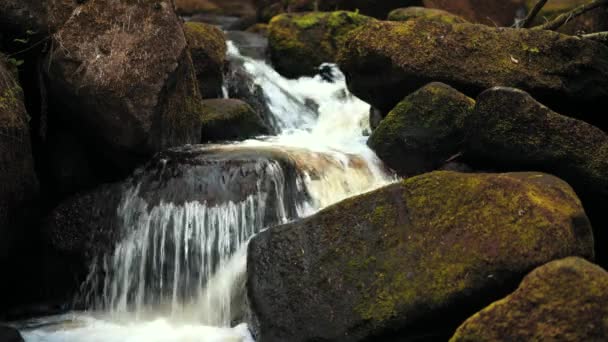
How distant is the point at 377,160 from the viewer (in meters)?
7.19

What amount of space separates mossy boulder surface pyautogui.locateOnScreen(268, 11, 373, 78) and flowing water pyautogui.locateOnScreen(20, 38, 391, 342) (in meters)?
5.59

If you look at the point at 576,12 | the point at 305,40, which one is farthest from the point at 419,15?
the point at 576,12

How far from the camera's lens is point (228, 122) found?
26.8 feet

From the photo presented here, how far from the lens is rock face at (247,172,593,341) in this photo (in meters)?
4.05

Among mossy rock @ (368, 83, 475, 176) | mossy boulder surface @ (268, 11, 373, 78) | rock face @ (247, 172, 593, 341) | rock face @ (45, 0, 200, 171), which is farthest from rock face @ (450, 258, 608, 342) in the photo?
mossy boulder surface @ (268, 11, 373, 78)

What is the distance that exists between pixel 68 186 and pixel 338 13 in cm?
799

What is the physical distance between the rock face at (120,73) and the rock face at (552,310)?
3902mm

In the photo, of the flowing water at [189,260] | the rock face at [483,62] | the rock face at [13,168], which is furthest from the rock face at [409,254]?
the rock face at [483,62]

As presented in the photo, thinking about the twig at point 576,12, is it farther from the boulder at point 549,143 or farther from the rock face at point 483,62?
the boulder at point 549,143

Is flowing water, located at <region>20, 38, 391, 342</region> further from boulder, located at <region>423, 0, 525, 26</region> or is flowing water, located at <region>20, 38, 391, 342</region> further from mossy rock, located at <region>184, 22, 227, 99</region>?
boulder, located at <region>423, 0, 525, 26</region>

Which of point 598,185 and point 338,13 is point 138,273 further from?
point 338,13

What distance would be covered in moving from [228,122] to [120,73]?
2.32m

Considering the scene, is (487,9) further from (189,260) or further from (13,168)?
(13,168)

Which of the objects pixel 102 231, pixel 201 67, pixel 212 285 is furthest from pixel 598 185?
pixel 201 67
